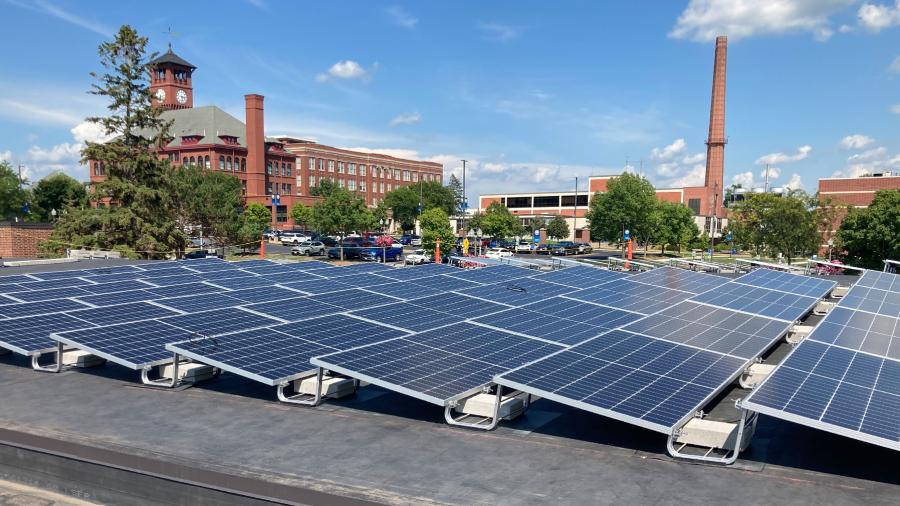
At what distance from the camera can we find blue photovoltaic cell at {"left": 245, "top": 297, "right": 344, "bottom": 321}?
20.7m

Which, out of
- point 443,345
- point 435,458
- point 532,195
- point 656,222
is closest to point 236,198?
point 656,222

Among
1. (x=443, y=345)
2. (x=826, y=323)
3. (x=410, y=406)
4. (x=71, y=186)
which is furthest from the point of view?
(x=71, y=186)

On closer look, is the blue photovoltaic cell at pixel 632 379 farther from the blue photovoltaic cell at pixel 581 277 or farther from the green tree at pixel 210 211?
the green tree at pixel 210 211

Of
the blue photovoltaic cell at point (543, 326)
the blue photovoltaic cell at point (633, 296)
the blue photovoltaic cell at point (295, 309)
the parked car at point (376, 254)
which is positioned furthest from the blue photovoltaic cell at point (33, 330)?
the parked car at point (376, 254)

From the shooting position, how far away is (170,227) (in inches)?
2202

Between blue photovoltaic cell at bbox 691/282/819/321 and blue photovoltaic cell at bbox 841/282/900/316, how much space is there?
151 centimetres

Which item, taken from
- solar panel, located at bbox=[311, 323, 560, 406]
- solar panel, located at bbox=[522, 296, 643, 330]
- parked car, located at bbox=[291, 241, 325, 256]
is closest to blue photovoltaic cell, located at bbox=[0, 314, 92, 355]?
solar panel, located at bbox=[311, 323, 560, 406]

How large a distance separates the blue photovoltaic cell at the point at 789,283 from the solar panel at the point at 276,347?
2302 centimetres

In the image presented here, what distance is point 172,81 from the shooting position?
127 meters

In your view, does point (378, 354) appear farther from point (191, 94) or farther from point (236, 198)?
point (191, 94)

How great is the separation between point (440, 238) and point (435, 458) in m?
58.9

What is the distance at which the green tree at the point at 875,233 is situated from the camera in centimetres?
5366

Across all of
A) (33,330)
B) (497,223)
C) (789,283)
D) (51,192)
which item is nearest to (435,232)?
(497,223)

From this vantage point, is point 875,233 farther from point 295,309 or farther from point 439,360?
point 439,360
